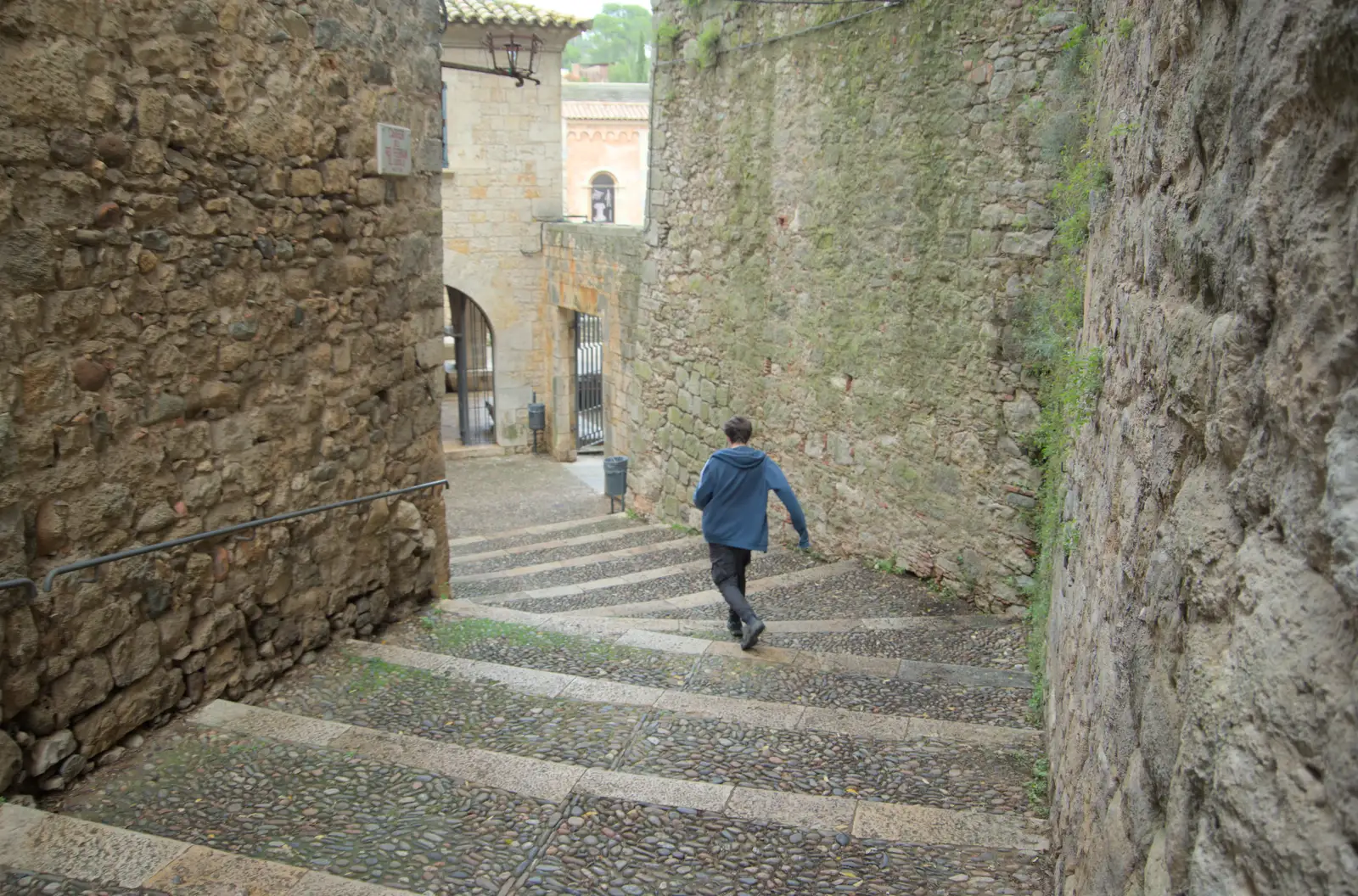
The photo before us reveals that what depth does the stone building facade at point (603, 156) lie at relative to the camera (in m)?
33.9

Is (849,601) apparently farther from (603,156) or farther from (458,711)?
A: (603,156)

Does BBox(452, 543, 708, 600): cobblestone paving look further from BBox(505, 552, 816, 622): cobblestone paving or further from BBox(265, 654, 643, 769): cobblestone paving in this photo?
BBox(265, 654, 643, 769): cobblestone paving

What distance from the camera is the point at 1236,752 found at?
3.95 ft

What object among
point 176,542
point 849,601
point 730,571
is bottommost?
point 849,601

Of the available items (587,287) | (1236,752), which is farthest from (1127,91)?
(587,287)

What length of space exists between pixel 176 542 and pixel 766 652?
2.64 m

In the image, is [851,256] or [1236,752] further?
[851,256]

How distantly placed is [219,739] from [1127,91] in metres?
3.63

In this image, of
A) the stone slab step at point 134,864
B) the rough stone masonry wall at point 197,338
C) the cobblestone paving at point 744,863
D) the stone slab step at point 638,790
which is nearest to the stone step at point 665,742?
the stone slab step at point 638,790

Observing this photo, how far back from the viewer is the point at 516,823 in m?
3.29

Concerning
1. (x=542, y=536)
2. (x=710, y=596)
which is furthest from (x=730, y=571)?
(x=542, y=536)

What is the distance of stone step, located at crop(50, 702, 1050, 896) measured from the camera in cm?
301

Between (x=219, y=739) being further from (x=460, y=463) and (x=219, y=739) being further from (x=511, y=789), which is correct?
(x=460, y=463)

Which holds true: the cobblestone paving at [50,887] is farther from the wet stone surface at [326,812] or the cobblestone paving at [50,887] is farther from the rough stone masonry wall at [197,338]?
the rough stone masonry wall at [197,338]
